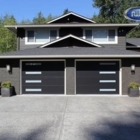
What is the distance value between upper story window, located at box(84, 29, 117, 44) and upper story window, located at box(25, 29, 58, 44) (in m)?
2.48

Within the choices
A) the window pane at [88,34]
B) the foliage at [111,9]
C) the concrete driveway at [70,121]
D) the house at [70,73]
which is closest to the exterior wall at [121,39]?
the window pane at [88,34]

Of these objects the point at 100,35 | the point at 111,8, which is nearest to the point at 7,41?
the point at 111,8

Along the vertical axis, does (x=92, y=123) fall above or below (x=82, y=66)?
below

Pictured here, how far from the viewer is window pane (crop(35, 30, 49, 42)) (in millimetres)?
19109

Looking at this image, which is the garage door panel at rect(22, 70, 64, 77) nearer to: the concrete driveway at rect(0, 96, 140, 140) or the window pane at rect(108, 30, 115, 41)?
the concrete driveway at rect(0, 96, 140, 140)

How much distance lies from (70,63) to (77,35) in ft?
13.9

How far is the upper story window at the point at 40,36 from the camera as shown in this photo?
19094 millimetres

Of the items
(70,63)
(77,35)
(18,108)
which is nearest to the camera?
(18,108)

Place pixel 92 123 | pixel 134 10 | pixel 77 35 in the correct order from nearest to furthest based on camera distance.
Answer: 1. pixel 134 10
2. pixel 92 123
3. pixel 77 35

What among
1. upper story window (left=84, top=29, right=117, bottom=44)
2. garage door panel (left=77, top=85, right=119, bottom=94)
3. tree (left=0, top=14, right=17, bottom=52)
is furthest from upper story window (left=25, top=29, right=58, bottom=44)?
tree (left=0, top=14, right=17, bottom=52)

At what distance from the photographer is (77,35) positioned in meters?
19.1

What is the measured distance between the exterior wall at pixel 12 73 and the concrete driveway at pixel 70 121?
3866 millimetres

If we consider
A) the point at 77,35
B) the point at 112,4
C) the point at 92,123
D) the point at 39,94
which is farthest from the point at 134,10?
the point at 112,4

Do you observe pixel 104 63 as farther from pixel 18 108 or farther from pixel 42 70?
pixel 18 108
